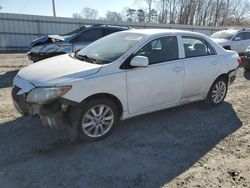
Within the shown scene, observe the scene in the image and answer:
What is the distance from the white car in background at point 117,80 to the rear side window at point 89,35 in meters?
4.72

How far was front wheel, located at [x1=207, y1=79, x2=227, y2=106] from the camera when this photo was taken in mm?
5667

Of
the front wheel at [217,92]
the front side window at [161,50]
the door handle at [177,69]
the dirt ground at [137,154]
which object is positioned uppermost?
the front side window at [161,50]

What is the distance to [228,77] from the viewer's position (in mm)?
5863

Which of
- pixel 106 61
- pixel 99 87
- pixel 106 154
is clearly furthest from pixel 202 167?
pixel 106 61

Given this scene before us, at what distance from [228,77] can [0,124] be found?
15.5 ft

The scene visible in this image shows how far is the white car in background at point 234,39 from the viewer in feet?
42.5

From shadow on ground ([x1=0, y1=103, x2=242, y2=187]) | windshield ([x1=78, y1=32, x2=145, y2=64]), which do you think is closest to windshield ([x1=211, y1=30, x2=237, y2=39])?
shadow on ground ([x1=0, y1=103, x2=242, y2=187])

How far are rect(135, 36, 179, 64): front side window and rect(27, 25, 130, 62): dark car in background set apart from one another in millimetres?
4703

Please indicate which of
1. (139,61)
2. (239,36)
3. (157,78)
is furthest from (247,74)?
(139,61)

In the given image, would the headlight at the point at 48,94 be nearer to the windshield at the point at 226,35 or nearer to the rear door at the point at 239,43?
the rear door at the point at 239,43

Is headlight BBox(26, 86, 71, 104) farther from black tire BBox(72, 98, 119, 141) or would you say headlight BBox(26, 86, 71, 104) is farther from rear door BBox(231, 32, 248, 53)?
rear door BBox(231, 32, 248, 53)

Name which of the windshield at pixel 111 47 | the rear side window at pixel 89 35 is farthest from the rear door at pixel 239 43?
the windshield at pixel 111 47

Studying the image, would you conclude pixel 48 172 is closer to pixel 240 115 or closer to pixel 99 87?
pixel 99 87

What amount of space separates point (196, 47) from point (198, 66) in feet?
1.39
